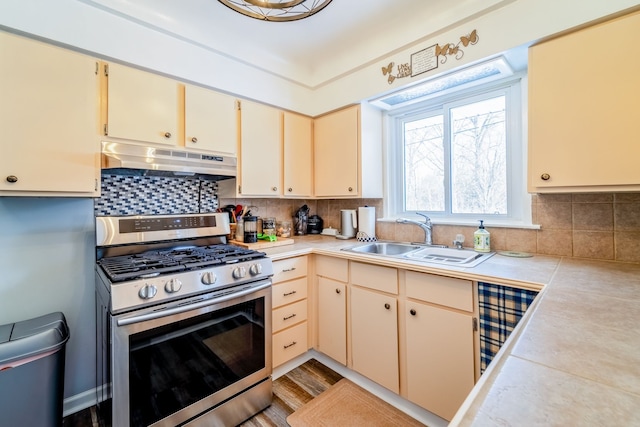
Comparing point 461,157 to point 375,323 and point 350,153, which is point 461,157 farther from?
point 375,323

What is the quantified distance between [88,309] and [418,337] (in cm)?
203

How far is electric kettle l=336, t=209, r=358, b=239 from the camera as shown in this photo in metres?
2.51

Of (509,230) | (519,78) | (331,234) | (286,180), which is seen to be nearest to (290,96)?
(286,180)

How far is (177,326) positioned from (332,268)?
105cm

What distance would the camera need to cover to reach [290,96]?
243 cm

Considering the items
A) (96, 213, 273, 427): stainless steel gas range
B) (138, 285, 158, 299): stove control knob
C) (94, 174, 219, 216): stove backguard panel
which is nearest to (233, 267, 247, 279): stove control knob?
(96, 213, 273, 427): stainless steel gas range

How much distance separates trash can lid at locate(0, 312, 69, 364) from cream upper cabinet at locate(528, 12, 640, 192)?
2.60 metres

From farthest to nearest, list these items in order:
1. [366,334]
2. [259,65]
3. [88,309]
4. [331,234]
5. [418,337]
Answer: [331,234] → [259,65] → [366,334] → [88,309] → [418,337]

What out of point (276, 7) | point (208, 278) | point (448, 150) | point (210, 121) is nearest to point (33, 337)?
point (208, 278)

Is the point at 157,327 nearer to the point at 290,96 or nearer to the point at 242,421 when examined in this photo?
the point at 242,421

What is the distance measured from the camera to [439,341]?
1.46 metres

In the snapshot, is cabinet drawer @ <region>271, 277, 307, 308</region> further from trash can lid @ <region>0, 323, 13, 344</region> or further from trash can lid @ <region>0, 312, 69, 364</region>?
trash can lid @ <region>0, 323, 13, 344</region>

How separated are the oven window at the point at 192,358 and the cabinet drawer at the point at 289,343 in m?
0.25

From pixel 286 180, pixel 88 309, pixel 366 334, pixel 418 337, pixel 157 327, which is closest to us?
pixel 157 327
